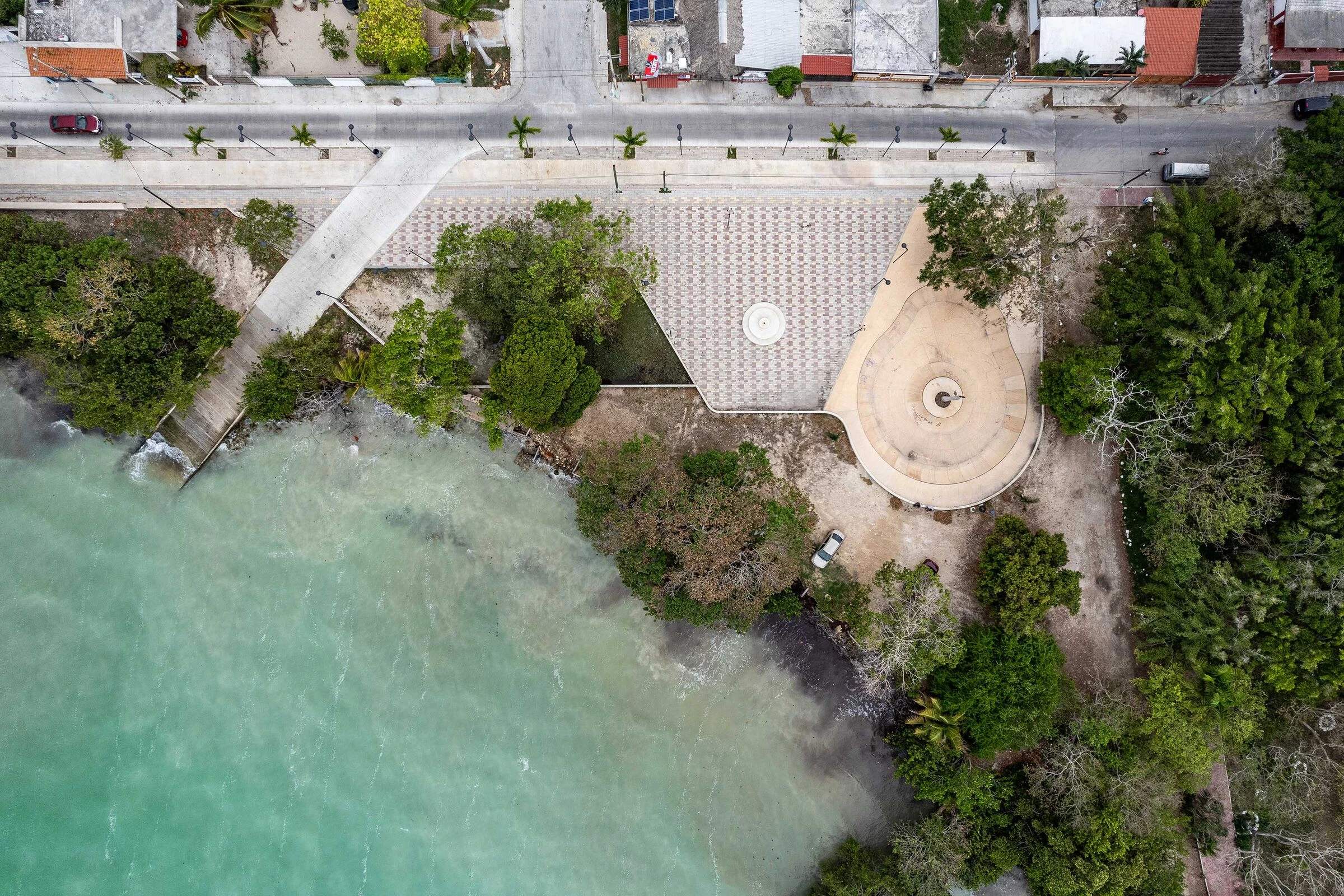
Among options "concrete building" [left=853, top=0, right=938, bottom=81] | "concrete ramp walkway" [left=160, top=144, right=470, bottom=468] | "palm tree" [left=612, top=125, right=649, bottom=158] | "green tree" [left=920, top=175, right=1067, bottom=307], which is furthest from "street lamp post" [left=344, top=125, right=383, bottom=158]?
"green tree" [left=920, top=175, right=1067, bottom=307]

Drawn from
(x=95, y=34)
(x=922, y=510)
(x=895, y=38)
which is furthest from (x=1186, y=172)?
(x=95, y=34)

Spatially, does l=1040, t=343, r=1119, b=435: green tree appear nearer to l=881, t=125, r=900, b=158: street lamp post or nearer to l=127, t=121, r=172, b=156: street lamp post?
l=881, t=125, r=900, b=158: street lamp post

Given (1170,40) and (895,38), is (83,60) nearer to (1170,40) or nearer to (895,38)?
(895,38)

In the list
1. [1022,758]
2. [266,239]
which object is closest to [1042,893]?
[1022,758]

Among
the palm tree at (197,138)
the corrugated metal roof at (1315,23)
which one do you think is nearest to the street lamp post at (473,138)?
the palm tree at (197,138)

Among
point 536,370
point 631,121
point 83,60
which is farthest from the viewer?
point 631,121

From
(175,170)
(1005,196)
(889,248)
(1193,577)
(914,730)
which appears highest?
(175,170)

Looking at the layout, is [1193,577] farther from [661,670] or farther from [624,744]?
[624,744]
